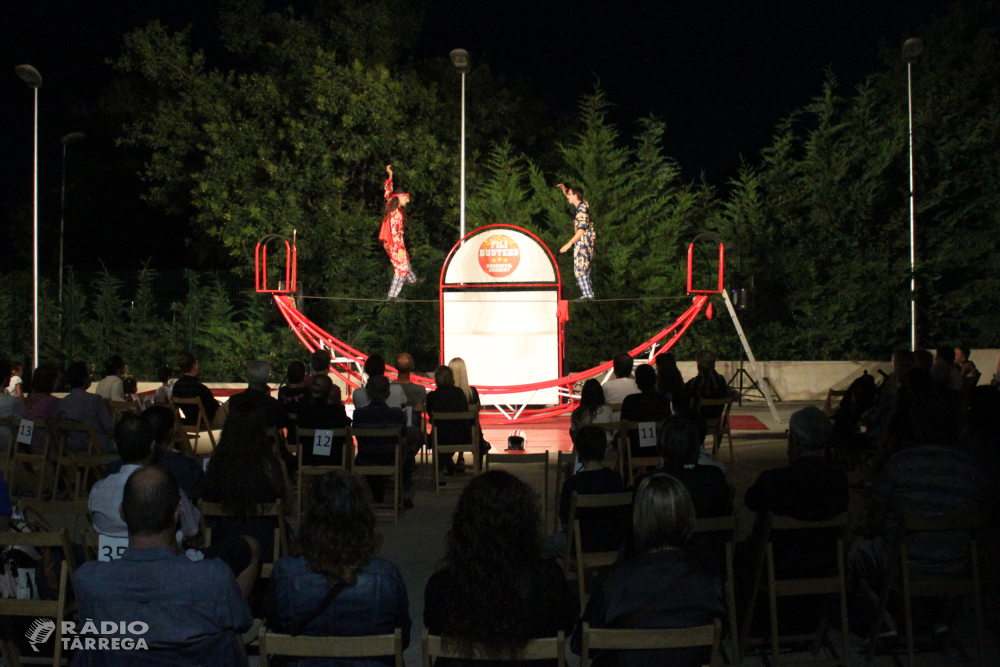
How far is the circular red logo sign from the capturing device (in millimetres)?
13641

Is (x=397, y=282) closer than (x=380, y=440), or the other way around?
(x=380, y=440)

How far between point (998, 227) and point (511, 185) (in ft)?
29.3

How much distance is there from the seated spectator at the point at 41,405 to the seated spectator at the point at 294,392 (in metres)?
1.72

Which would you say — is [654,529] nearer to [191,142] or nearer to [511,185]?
[511,185]

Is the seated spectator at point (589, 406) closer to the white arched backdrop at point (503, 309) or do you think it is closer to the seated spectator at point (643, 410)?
the seated spectator at point (643, 410)

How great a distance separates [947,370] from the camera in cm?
855

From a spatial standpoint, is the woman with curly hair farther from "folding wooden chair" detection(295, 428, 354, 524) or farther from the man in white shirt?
"folding wooden chair" detection(295, 428, 354, 524)

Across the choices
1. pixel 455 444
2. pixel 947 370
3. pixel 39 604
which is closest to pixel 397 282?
pixel 455 444

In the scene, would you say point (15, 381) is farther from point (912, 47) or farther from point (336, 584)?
point (912, 47)

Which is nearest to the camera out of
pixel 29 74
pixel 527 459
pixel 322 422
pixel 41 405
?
pixel 527 459

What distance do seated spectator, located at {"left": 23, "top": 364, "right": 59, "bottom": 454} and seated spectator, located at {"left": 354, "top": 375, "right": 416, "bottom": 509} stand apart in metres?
2.35

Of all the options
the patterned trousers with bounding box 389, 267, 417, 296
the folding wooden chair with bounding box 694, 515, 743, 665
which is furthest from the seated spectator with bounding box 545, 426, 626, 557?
the patterned trousers with bounding box 389, 267, 417, 296

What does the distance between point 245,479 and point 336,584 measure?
1614 millimetres

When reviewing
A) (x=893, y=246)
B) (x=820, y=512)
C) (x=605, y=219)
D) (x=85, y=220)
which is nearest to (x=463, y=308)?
(x=605, y=219)
